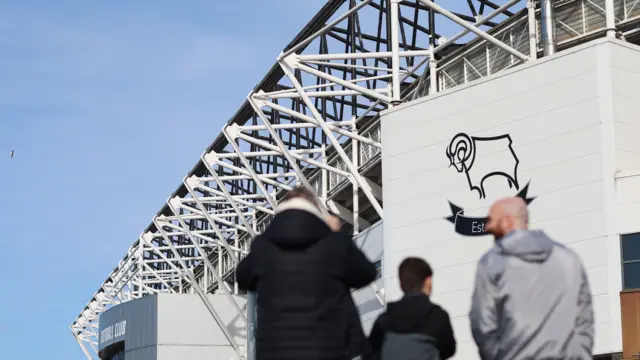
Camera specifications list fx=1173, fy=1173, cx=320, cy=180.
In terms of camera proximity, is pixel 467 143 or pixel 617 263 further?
pixel 467 143

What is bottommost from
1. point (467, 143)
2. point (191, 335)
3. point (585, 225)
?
point (191, 335)

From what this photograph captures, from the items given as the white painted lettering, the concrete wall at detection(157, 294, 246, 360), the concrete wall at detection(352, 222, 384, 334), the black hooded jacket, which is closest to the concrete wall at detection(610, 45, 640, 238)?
the white painted lettering

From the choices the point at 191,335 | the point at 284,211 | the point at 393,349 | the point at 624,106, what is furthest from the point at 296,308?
the point at 191,335

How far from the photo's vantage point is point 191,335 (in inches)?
2263

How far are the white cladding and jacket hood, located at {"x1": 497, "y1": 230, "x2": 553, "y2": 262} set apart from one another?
19.0 meters

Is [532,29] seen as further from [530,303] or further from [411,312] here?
[530,303]

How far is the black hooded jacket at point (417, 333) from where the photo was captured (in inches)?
290

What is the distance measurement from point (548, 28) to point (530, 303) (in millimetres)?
24070

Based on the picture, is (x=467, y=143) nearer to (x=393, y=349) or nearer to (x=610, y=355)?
(x=610, y=355)

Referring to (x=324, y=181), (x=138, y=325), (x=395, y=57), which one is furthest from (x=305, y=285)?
(x=138, y=325)

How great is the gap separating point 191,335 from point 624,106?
3526 cm

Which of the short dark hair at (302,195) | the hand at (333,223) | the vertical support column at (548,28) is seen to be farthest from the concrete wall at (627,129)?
the short dark hair at (302,195)

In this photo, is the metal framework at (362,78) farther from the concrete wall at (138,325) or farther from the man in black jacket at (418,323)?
the man in black jacket at (418,323)

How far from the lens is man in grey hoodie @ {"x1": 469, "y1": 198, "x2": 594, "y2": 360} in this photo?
6.07 metres
